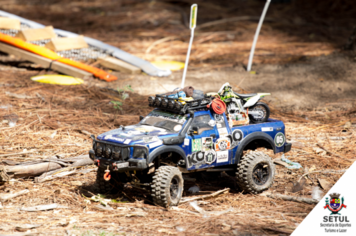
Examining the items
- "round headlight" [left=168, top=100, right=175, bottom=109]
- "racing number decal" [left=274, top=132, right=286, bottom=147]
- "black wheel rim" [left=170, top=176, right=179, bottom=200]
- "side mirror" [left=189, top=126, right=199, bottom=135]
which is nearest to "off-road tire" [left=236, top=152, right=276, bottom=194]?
"racing number decal" [left=274, top=132, right=286, bottom=147]

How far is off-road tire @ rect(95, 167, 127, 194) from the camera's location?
23.5 ft

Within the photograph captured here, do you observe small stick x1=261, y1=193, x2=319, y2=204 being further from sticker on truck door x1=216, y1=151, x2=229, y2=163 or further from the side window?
the side window

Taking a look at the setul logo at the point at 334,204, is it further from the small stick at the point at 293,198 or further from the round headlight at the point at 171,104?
the round headlight at the point at 171,104

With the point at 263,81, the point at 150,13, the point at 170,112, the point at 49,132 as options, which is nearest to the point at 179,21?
the point at 150,13

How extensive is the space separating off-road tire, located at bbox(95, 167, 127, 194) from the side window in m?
1.39

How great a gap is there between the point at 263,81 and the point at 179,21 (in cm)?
819

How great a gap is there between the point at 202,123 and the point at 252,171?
3.65 ft

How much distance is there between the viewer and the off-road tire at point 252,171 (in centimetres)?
730

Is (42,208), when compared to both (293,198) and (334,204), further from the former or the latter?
(334,204)

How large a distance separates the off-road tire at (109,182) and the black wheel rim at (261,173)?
2130 mm

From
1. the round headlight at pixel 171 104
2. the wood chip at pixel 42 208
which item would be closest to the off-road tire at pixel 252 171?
the round headlight at pixel 171 104

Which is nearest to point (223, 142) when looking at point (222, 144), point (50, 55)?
point (222, 144)

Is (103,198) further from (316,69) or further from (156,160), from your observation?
(316,69)

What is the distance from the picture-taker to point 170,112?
24.4 ft
